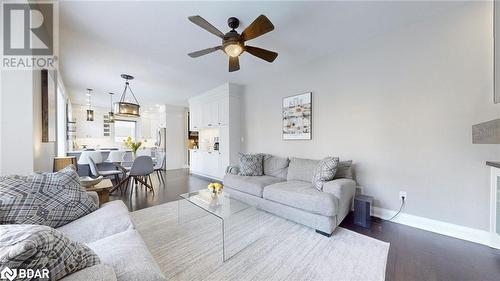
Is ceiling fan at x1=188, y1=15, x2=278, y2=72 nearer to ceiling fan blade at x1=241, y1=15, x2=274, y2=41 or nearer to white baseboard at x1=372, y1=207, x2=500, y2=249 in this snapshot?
ceiling fan blade at x1=241, y1=15, x2=274, y2=41

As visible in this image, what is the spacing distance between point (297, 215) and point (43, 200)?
247 cm

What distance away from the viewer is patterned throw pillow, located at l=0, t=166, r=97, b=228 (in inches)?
48.9

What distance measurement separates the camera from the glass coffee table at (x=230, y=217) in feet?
6.77

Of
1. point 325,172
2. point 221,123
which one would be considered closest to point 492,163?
point 325,172

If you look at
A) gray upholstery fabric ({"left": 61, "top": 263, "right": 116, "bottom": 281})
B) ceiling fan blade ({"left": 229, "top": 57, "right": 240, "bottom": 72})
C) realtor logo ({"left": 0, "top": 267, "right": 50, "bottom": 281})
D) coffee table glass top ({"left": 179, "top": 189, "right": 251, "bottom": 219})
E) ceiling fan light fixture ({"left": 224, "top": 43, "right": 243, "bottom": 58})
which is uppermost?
ceiling fan light fixture ({"left": 224, "top": 43, "right": 243, "bottom": 58})

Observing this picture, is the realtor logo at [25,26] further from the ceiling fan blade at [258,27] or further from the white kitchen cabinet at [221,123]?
the white kitchen cabinet at [221,123]

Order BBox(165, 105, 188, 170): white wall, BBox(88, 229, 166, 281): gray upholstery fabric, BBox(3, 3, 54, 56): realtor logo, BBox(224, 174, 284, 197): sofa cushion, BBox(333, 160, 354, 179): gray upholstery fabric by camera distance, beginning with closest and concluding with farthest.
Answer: BBox(88, 229, 166, 281): gray upholstery fabric
BBox(3, 3, 54, 56): realtor logo
BBox(333, 160, 354, 179): gray upholstery fabric
BBox(224, 174, 284, 197): sofa cushion
BBox(165, 105, 188, 170): white wall

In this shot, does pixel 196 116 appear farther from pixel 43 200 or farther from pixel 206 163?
pixel 43 200

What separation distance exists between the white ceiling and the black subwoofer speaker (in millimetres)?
2328

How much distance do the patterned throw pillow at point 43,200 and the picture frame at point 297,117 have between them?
321 cm

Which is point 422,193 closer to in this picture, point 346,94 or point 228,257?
point 346,94

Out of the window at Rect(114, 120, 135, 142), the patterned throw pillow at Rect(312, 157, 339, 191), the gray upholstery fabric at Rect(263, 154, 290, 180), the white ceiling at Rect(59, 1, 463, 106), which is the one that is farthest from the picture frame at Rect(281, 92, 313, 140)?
the window at Rect(114, 120, 135, 142)

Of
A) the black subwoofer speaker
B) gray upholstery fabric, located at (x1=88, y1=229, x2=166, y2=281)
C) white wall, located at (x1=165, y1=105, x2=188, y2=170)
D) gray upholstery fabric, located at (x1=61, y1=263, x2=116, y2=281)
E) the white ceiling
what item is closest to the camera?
gray upholstery fabric, located at (x1=61, y1=263, x2=116, y2=281)

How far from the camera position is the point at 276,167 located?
367 centimetres
